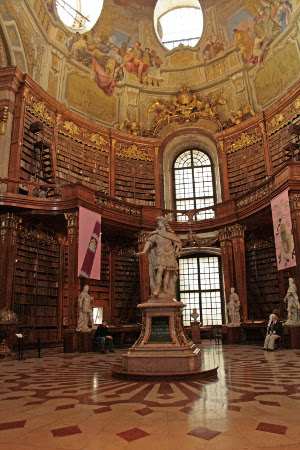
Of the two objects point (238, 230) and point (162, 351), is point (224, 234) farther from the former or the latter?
point (162, 351)

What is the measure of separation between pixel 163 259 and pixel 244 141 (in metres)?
9.87

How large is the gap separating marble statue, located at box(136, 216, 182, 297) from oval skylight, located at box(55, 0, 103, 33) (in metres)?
11.0

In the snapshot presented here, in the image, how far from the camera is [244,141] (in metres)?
13.9

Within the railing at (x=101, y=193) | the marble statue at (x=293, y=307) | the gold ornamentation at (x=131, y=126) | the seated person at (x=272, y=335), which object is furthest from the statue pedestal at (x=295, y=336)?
the gold ornamentation at (x=131, y=126)

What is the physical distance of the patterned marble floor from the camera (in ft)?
7.13

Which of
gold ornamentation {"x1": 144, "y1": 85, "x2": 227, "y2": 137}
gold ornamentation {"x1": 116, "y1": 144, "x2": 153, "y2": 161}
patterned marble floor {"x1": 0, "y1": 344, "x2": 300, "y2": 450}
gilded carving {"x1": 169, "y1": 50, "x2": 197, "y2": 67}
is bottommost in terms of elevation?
patterned marble floor {"x1": 0, "y1": 344, "x2": 300, "y2": 450}

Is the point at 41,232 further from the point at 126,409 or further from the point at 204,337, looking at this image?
the point at 126,409

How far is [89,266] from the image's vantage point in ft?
32.0

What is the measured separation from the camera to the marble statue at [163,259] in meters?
5.32

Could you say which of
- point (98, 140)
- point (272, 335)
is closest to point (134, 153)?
point (98, 140)

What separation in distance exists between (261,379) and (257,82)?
12.3 meters

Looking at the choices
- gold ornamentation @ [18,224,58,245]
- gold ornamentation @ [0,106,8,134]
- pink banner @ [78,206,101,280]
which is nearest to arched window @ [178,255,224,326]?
pink banner @ [78,206,101,280]

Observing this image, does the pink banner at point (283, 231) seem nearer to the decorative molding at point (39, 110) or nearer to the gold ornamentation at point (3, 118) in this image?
the decorative molding at point (39, 110)

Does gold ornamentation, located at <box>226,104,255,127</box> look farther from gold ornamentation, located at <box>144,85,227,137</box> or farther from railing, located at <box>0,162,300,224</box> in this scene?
railing, located at <box>0,162,300,224</box>
